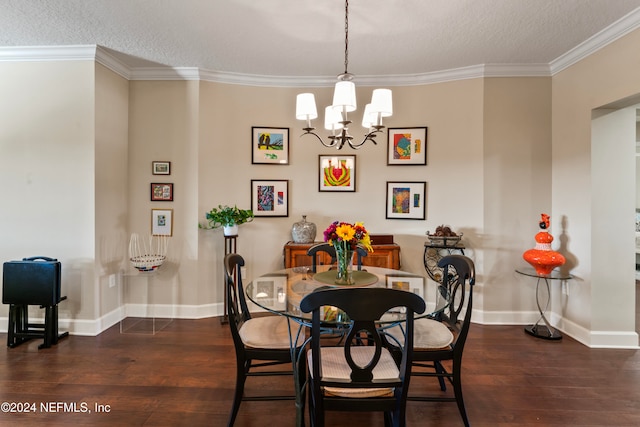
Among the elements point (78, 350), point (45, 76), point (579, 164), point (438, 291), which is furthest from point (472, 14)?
point (78, 350)

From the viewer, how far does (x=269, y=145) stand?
4.00 metres

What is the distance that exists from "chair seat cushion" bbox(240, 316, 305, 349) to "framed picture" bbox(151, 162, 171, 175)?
7.44 ft

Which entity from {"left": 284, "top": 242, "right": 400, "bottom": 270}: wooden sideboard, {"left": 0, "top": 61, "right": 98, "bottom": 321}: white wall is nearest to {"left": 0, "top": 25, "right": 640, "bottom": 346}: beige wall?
{"left": 0, "top": 61, "right": 98, "bottom": 321}: white wall

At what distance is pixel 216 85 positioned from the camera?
3857 mm

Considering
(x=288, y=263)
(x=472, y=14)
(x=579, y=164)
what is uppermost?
(x=472, y=14)

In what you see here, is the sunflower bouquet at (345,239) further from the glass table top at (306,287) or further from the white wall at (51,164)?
the white wall at (51,164)

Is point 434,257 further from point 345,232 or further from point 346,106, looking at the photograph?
point 346,106

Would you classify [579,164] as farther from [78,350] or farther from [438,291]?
[78,350]

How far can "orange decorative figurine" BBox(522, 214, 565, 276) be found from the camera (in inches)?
126

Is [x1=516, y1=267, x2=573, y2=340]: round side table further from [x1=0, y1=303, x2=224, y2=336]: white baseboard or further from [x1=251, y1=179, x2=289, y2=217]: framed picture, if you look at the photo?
[x1=0, y1=303, x2=224, y2=336]: white baseboard

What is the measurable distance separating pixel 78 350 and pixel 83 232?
1082 millimetres

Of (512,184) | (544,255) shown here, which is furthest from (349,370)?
(512,184)

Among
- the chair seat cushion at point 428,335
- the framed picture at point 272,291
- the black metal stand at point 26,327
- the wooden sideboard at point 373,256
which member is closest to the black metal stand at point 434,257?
the wooden sideboard at point 373,256

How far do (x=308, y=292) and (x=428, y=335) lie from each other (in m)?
0.79
